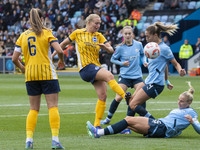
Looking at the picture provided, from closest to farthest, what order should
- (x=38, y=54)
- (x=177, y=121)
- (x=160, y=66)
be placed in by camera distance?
1. (x=38, y=54)
2. (x=177, y=121)
3. (x=160, y=66)

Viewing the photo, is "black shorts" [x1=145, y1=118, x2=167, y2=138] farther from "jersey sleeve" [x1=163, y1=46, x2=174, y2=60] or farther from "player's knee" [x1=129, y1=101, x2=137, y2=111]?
"jersey sleeve" [x1=163, y1=46, x2=174, y2=60]

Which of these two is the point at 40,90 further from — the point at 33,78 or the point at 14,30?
the point at 14,30

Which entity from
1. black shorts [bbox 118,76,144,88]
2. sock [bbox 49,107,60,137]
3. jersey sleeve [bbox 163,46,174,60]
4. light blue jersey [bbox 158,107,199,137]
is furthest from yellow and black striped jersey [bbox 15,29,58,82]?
black shorts [bbox 118,76,144,88]

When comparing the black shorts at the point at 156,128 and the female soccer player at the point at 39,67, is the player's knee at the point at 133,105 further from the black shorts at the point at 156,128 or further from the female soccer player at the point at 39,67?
the female soccer player at the point at 39,67

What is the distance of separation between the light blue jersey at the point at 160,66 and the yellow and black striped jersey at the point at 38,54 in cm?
225

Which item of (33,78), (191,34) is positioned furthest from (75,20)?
(33,78)

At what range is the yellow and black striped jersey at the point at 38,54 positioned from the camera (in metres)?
7.10

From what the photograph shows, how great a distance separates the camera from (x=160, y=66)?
8.84 meters

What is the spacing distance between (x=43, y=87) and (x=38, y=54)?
0.48m

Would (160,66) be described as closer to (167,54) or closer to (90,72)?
(167,54)

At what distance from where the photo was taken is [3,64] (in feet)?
115

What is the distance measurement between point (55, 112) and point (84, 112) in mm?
5348

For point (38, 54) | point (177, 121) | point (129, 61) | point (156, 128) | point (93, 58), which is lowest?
point (156, 128)

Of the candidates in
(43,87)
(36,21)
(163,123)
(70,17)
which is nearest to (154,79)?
(163,123)
